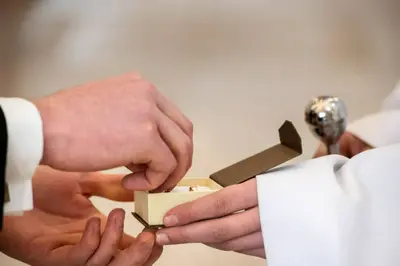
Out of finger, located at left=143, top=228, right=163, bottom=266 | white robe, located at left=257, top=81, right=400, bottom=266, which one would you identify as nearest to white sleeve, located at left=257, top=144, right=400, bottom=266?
white robe, located at left=257, top=81, right=400, bottom=266

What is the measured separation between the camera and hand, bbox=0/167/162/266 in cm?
52

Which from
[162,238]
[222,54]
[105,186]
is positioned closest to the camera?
[162,238]

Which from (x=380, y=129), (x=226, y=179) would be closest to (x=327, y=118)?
(x=380, y=129)

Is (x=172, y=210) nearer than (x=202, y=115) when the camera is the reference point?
Yes

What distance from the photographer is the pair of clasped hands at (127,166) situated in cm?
44

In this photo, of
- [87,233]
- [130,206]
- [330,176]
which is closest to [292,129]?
[330,176]

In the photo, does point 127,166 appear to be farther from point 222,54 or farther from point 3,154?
point 222,54

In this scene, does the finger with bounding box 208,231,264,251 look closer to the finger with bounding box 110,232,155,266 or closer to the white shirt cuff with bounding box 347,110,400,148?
the finger with bounding box 110,232,155,266

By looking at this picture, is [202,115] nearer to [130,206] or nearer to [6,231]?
[130,206]

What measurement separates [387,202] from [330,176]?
49 millimetres

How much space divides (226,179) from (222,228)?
46 millimetres

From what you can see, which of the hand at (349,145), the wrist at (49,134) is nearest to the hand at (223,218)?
the wrist at (49,134)

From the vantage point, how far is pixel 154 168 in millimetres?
479

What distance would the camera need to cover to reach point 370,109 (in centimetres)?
96
